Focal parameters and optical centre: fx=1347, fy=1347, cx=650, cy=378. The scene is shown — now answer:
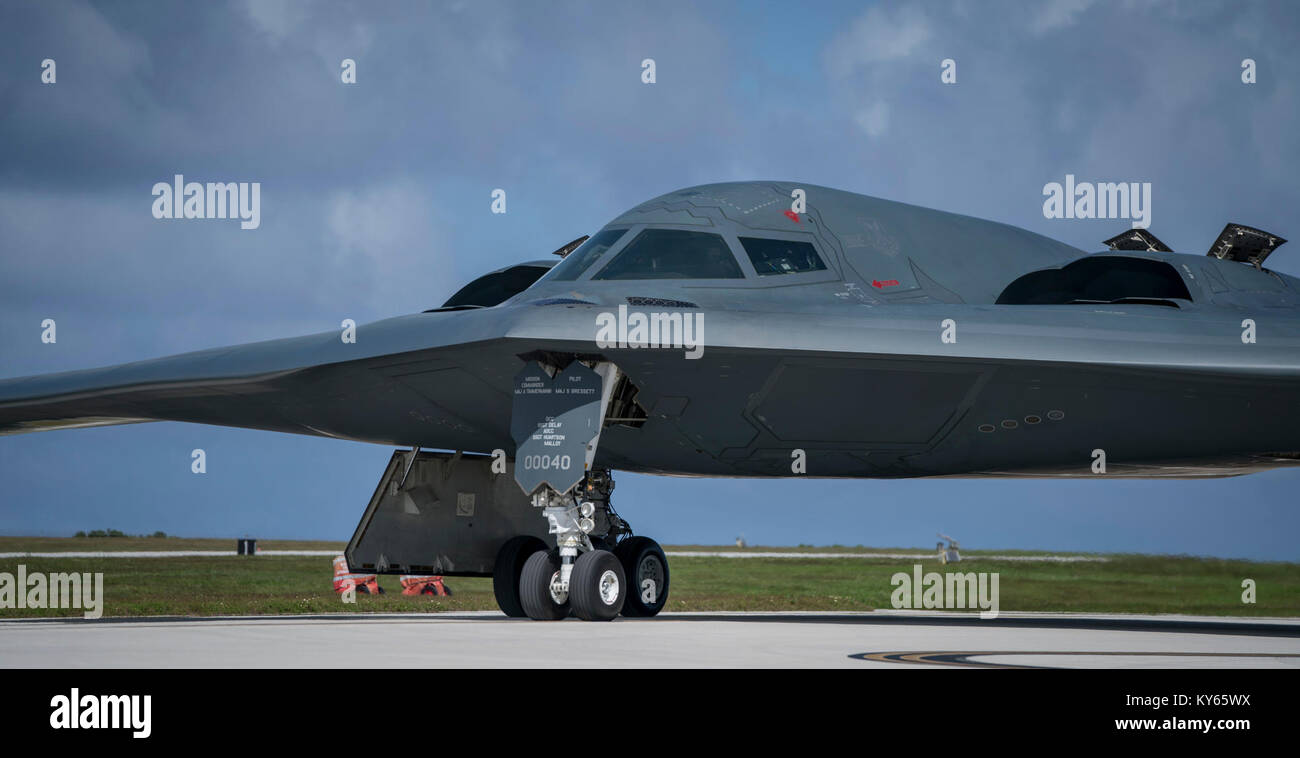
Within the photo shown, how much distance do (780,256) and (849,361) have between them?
1548mm

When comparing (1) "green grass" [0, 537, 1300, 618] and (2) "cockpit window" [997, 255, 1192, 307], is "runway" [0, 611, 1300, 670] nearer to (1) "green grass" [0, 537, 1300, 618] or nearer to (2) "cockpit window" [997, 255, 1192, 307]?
(2) "cockpit window" [997, 255, 1192, 307]

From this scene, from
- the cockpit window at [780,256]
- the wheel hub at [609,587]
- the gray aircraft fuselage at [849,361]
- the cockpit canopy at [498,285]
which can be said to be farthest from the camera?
the cockpit canopy at [498,285]

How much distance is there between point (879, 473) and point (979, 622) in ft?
7.29

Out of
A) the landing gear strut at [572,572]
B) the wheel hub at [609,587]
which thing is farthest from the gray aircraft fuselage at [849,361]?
the wheel hub at [609,587]

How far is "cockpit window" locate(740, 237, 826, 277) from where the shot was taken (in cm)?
1200

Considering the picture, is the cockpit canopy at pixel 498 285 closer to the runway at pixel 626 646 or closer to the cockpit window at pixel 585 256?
the cockpit window at pixel 585 256

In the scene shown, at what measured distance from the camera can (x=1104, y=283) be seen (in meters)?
12.7

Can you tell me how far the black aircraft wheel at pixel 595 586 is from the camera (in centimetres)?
1157

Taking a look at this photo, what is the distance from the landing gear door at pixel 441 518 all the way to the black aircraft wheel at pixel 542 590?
3.27m
